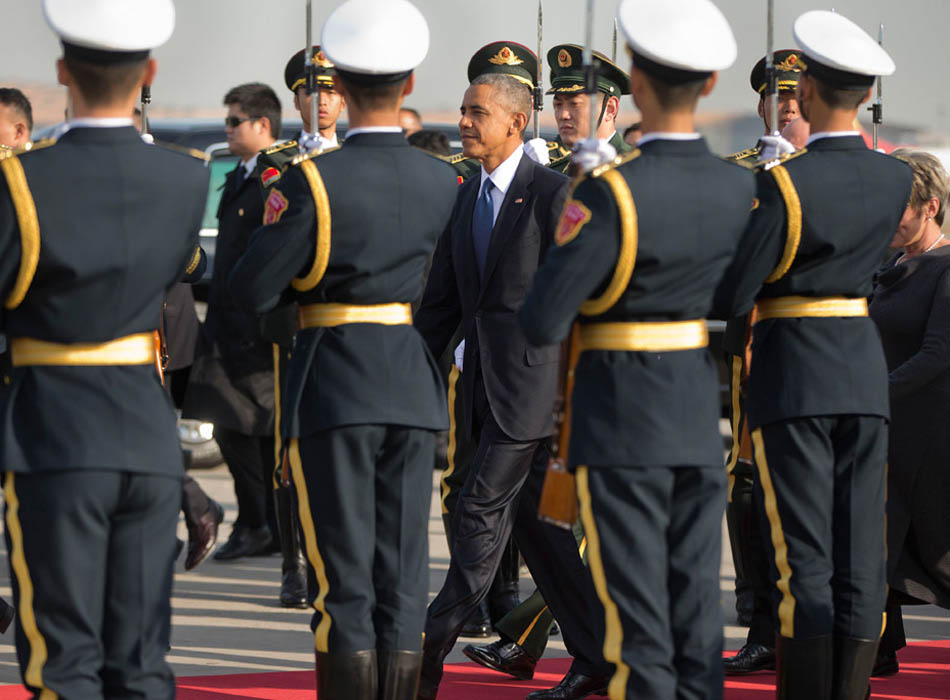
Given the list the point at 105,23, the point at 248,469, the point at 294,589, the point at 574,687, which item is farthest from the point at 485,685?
the point at 105,23

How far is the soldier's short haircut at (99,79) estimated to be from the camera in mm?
3539

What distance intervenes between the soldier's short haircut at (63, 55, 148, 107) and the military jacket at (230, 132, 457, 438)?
2.25ft

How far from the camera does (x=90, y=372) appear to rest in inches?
A: 140

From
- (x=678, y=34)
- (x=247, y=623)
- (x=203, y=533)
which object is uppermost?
(x=678, y=34)

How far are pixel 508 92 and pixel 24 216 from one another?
2340mm

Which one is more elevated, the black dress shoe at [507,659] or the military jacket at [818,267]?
the military jacket at [818,267]

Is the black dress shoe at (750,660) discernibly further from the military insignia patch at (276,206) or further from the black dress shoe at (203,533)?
the military insignia patch at (276,206)

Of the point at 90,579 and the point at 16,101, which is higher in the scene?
the point at 16,101

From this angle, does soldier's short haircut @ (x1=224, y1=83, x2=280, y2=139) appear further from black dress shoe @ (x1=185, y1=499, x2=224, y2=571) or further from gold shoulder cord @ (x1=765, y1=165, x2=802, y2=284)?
Answer: gold shoulder cord @ (x1=765, y1=165, x2=802, y2=284)

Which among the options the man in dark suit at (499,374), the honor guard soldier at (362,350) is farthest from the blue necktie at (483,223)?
the honor guard soldier at (362,350)

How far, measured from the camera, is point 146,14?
11.8ft

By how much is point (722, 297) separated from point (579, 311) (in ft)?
1.73

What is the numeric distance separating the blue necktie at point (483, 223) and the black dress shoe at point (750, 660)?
5.09ft

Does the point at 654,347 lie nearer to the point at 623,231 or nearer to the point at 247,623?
the point at 623,231
